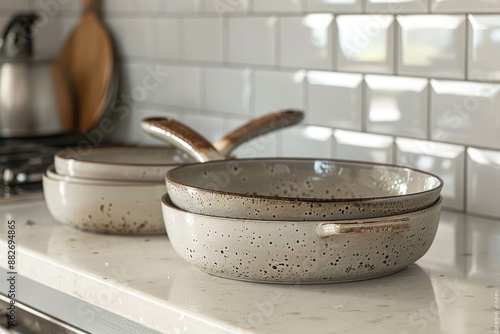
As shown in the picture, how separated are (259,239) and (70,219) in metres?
0.36

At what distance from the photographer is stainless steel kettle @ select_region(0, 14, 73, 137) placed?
1.74m

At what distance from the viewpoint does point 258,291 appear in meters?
0.84

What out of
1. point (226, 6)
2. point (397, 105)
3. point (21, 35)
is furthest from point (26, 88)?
point (397, 105)

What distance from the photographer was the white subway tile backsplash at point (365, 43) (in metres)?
1.27

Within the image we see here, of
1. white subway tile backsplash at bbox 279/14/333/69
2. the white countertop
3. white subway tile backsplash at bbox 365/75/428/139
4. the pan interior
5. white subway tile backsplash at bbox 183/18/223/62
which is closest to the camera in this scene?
the white countertop

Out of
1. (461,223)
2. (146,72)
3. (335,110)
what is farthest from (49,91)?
(461,223)

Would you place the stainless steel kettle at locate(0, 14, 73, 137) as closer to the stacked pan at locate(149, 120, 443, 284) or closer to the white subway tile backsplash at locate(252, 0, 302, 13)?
the white subway tile backsplash at locate(252, 0, 302, 13)

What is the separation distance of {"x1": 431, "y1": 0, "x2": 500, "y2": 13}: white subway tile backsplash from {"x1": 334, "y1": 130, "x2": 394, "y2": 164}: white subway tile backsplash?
205mm

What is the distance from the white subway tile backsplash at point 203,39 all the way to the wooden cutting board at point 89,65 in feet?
0.74

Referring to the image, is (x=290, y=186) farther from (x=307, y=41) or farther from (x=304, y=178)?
(x=307, y=41)

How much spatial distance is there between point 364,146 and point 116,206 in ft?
1.37

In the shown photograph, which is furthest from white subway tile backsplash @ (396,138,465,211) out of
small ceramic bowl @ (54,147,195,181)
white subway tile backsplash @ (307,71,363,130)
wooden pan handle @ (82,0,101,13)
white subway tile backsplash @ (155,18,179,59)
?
wooden pan handle @ (82,0,101,13)

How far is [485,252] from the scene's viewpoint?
993mm

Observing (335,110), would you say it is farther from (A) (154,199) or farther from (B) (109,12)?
(B) (109,12)
